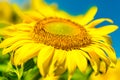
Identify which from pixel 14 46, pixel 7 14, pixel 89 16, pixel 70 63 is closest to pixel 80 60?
pixel 70 63

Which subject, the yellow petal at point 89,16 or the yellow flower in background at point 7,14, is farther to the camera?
the yellow flower in background at point 7,14

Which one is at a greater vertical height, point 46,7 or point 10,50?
point 46,7

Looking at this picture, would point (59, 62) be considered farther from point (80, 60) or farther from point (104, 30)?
point (104, 30)

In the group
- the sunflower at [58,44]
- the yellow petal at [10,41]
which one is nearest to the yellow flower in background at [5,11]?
the sunflower at [58,44]

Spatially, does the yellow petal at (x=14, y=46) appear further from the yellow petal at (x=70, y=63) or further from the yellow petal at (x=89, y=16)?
the yellow petal at (x=89, y=16)

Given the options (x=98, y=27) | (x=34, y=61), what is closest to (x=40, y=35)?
(x=34, y=61)

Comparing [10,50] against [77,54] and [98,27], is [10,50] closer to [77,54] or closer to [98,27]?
[77,54]
